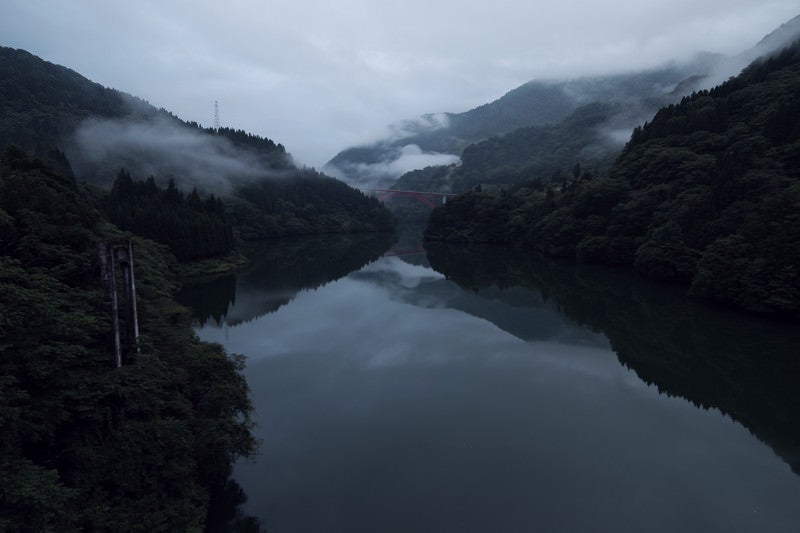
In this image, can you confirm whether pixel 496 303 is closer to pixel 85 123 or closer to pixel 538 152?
pixel 85 123

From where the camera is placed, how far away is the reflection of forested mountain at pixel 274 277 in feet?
100

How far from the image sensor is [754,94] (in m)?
46.3

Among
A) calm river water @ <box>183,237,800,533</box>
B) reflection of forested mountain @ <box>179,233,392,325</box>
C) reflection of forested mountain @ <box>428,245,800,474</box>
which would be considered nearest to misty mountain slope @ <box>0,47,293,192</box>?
reflection of forested mountain @ <box>179,233,392,325</box>

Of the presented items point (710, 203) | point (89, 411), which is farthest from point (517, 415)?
point (710, 203)

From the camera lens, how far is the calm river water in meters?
10.4

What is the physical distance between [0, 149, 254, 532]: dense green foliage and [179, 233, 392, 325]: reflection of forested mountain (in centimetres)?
1635

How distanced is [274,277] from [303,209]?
2141 inches

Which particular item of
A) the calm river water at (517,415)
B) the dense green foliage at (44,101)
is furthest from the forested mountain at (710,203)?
the dense green foliage at (44,101)

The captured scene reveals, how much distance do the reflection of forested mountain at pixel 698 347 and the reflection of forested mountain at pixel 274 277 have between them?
49.5ft

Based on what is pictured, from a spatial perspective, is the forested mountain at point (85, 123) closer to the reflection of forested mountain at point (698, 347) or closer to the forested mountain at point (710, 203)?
the forested mountain at point (710, 203)

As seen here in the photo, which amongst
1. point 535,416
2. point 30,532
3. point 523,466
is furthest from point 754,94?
point 30,532

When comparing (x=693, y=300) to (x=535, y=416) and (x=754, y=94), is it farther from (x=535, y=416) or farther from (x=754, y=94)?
(x=754, y=94)

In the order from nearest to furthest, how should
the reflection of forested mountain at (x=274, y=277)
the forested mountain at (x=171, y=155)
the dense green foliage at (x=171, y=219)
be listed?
the reflection of forested mountain at (x=274, y=277)
the dense green foliage at (x=171, y=219)
the forested mountain at (x=171, y=155)

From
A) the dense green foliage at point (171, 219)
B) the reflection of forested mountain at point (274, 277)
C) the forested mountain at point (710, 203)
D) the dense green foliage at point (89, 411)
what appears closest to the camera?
the dense green foliage at point (89, 411)
